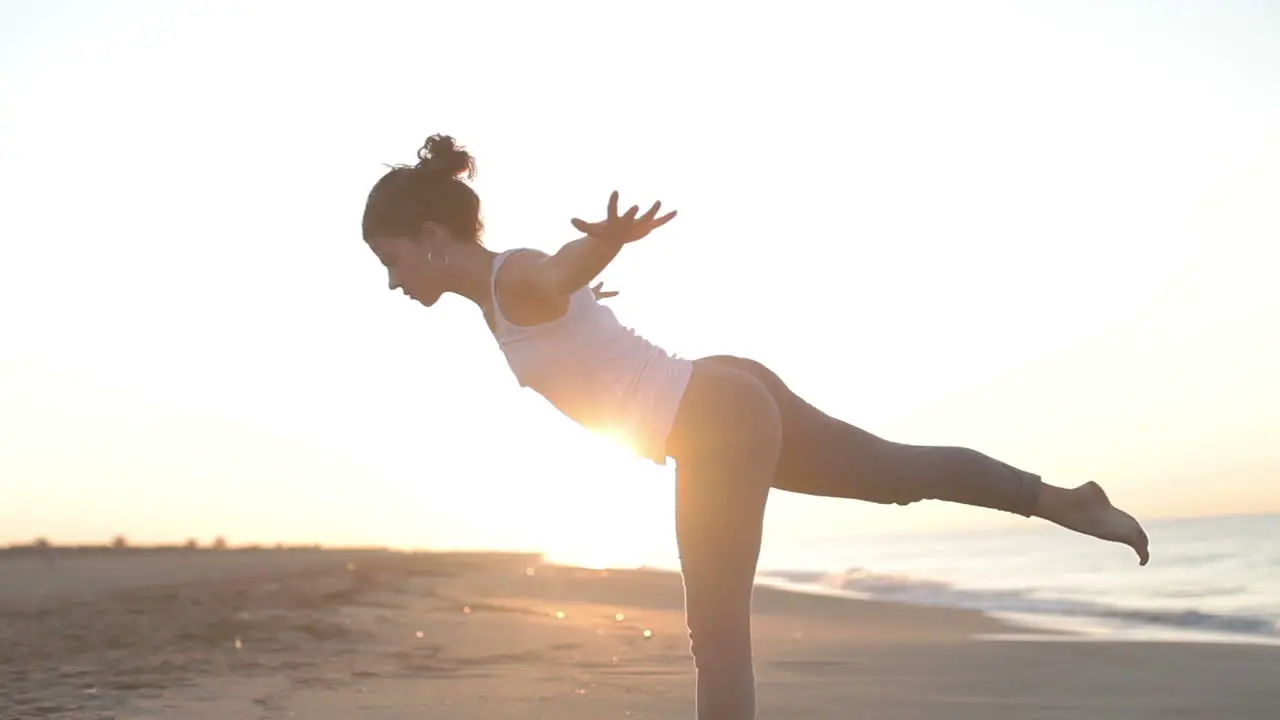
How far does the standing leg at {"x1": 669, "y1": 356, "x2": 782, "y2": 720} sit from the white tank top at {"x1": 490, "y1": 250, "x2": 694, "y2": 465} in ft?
0.17

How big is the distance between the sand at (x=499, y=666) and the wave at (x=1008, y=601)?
149cm

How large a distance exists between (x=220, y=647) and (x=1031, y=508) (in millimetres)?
5050

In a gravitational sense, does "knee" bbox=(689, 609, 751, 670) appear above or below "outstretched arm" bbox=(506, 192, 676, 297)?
below

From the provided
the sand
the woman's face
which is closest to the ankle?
the woman's face

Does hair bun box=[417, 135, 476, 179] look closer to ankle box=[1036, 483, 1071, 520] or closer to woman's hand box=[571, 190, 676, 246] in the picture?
woman's hand box=[571, 190, 676, 246]

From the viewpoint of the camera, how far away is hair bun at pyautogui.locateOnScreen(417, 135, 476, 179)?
126 inches

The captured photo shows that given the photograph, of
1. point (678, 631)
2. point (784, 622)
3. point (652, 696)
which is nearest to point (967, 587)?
point (784, 622)

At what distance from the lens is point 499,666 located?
6.59 m

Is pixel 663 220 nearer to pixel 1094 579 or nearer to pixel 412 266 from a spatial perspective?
pixel 412 266

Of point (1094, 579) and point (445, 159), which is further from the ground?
point (445, 159)

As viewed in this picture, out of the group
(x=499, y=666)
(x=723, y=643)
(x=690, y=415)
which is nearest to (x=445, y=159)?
(x=690, y=415)

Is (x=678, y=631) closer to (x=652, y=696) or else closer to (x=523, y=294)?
(x=652, y=696)

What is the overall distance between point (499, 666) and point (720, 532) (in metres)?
3.88

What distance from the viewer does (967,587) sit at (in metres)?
17.7
